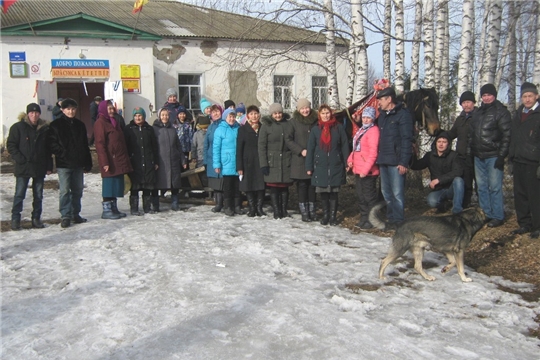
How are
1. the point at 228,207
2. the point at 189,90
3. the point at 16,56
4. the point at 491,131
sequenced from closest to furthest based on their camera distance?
the point at 491,131, the point at 228,207, the point at 16,56, the point at 189,90

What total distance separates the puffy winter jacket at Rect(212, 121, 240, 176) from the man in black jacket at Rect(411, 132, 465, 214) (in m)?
3.18

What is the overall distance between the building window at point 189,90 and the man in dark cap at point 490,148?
1669 cm

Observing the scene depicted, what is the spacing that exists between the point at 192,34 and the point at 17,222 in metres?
16.1

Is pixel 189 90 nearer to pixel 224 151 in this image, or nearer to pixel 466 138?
pixel 224 151

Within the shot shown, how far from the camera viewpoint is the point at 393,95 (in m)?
7.10

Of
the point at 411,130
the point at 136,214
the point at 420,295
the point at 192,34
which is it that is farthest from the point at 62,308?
the point at 192,34

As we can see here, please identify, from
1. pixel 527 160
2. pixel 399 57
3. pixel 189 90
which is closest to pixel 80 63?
pixel 189 90

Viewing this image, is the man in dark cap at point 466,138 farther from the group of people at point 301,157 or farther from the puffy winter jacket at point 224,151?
the puffy winter jacket at point 224,151

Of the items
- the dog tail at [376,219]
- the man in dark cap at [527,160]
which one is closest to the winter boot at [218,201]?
the dog tail at [376,219]

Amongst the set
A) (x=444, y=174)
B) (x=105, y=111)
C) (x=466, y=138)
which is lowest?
(x=444, y=174)

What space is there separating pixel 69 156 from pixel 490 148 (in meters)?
6.18

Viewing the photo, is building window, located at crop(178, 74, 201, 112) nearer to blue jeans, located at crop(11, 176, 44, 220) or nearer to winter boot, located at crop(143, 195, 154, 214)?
winter boot, located at crop(143, 195, 154, 214)

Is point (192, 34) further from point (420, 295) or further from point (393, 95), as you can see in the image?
point (420, 295)

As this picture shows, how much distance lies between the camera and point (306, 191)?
8117mm
